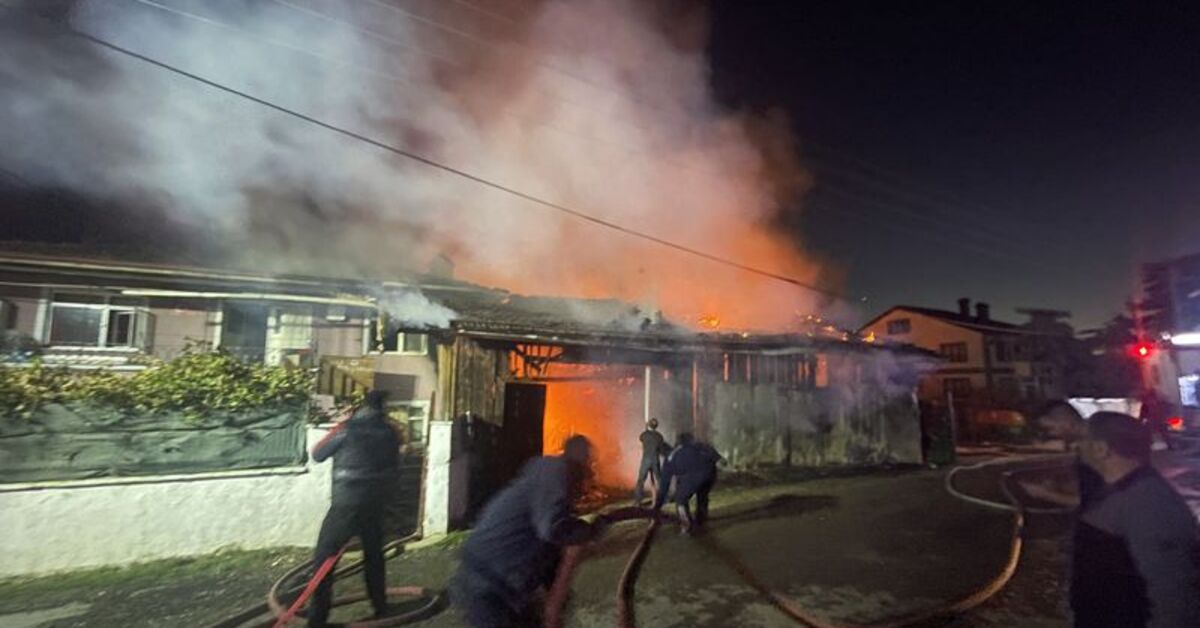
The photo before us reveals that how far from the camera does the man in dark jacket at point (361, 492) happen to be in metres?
5.11

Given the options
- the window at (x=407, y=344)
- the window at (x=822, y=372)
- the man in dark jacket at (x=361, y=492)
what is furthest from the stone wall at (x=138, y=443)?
the window at (x=822, y=372)

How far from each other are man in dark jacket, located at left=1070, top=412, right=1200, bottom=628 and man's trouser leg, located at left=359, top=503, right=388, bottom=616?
5.21 m

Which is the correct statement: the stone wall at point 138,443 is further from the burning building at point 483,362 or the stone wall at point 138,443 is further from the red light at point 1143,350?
the red light at point 1143,350

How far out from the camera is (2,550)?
6.49 meters

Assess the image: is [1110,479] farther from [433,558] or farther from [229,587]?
[229,587]

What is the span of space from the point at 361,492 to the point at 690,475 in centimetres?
486

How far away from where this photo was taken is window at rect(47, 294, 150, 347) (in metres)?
11.5

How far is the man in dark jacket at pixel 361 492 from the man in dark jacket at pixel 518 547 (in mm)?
2495

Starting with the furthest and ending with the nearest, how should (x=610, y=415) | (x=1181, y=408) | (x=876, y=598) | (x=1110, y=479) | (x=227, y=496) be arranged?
(x=610, y=415) < (x=1181, y=408) < (x=227, y=496) < (x=876, y=598) < (x=1110, y=479)

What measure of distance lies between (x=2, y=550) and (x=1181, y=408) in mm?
20454

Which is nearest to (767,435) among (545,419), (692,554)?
(545,419)

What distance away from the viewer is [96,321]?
38.2 ft

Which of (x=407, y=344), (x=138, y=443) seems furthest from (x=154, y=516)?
(x=407, y=344)

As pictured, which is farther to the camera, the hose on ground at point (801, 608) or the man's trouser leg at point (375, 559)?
the man's trouser leg at point (375, 559)
